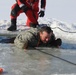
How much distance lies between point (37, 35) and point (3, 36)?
1929mm

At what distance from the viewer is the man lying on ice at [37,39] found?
6094mm

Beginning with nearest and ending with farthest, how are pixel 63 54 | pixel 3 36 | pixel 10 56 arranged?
1. pixel 10 56
2. pixel 63 54
3. pixel 3 36

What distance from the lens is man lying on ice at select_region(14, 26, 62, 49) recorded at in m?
6.09

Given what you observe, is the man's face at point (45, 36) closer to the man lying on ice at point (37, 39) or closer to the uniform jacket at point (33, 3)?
the man lying on ice at point (37, 39)

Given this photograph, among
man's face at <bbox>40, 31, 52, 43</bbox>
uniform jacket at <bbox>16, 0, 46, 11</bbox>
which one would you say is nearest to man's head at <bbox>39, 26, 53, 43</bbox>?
man's face at <bbox>40, 31, 52, 43</bbox>

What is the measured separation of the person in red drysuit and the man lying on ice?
195cm

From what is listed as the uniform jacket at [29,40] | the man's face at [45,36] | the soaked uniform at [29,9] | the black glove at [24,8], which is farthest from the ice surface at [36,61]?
the soaked uniform at [29,9]

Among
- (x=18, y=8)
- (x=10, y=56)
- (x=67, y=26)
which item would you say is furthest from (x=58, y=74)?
(x=67, y=26)

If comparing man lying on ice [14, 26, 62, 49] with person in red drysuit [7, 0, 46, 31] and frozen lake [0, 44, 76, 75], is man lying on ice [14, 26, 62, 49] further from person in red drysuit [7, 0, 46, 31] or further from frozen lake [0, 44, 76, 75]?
person in red drysuit [7, 0, 46, 31]

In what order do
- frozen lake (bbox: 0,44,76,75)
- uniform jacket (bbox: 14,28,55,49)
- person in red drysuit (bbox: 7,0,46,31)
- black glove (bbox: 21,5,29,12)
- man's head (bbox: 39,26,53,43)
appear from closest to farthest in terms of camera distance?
frozen lake (bbox: 0,44,76,75)
man's head (bbox: 39,26,53,43)
uniform jacket (bbox: 14,28,55,49)
black glove (bbox: 21,5,29,12)
person in red drysuit (bbox: 7,0,46,31)

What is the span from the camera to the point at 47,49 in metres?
6.40

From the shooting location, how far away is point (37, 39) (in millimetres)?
6305

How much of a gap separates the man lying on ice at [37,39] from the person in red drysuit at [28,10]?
1.95 meters

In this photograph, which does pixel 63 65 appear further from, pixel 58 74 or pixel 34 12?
pixel 34 12
